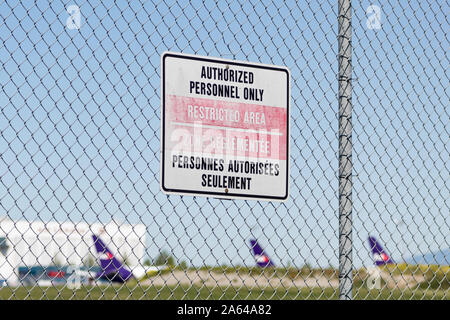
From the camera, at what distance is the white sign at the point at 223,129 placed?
3.62m

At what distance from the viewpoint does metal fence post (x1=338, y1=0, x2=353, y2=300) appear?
4.07m

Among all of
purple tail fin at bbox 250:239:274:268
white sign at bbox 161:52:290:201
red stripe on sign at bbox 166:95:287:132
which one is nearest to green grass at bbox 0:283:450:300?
purple tail fin at bbox 250:239:274:268

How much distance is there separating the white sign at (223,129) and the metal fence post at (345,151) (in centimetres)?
44

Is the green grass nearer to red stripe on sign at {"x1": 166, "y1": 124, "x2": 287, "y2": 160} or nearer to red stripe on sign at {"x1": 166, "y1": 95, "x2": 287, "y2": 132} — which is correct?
red stripe on sign at {"x1": 166, "y1": 124, "x2": 287, "y2": 160}

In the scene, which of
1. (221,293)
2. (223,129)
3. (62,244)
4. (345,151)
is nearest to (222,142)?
(223,129)

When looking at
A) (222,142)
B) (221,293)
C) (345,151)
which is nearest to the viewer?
(222,142)

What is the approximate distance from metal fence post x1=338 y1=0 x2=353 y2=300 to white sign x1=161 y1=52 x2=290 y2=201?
0.44 meters

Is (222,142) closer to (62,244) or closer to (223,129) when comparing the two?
(223,129)

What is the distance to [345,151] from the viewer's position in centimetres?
411

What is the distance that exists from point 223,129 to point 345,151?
0.87 m

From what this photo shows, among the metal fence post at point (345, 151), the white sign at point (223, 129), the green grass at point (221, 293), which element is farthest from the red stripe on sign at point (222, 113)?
the green grass at point (221, 293)
